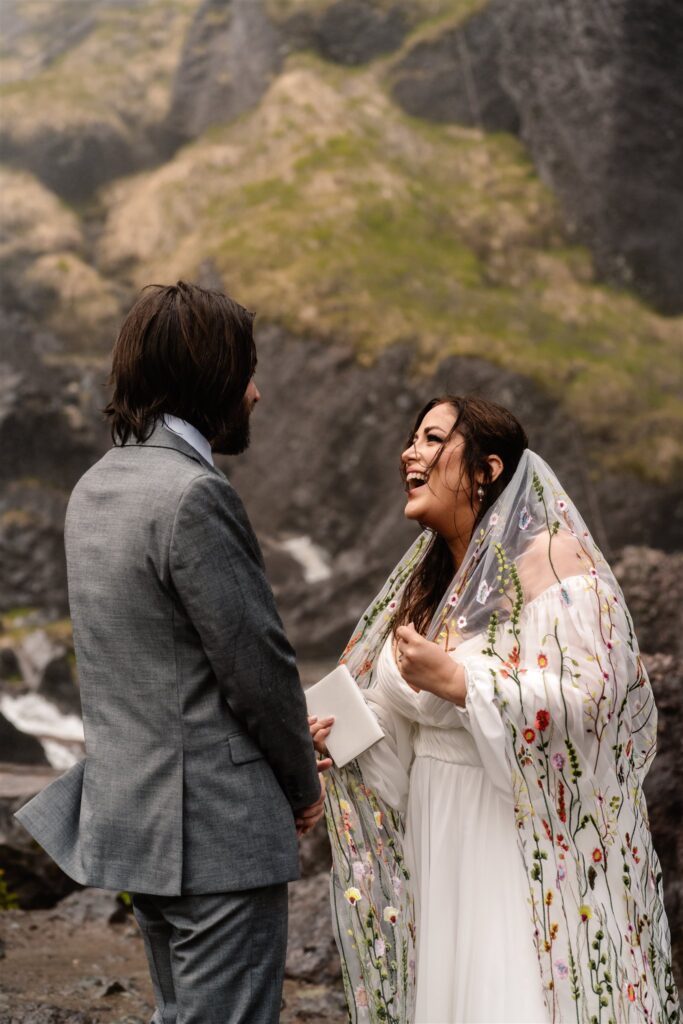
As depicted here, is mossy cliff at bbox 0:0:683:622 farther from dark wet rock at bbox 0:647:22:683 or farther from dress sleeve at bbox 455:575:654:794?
dress sleeve at bbox 455:575:654:794

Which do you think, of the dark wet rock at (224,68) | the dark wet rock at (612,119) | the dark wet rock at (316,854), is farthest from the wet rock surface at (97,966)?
the dark wet rock at (224,68)

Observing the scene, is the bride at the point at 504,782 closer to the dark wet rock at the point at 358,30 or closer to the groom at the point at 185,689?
the groom at the point at 185,689

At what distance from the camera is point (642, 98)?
8648 millimetres

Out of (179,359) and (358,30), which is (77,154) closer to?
(358,30)

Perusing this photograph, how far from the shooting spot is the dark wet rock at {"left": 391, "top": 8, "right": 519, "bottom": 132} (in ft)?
29.3

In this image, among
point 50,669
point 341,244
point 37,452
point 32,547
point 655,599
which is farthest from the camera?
point 341,244

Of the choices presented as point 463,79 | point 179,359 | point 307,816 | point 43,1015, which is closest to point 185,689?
point 307,816

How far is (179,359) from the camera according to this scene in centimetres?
191

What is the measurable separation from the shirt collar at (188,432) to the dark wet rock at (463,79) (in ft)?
25.6

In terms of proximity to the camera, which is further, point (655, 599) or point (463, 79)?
point (463, 79)

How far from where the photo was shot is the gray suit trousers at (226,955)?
1.84 meters

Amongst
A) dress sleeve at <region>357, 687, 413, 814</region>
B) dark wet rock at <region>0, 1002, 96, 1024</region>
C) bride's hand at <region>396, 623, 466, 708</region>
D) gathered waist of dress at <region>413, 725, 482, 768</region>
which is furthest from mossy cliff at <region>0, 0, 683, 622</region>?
bride's hand at <region>396, 623, 466, 708</region>

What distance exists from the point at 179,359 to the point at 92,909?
3885mm

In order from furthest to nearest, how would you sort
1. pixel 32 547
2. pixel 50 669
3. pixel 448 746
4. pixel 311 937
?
pixel 32 547 < pixel 50 669 < pixel 311 937 < pixel 448 746
